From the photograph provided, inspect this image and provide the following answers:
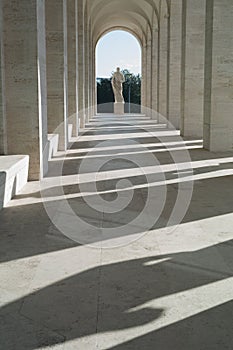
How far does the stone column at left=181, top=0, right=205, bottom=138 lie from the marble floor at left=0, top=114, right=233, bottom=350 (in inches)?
321

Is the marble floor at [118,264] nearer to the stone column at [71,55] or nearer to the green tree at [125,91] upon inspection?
the stone column at [71,55]

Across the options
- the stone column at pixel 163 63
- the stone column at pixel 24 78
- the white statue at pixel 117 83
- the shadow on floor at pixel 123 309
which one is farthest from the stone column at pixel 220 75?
the white statue at pixel 117 83

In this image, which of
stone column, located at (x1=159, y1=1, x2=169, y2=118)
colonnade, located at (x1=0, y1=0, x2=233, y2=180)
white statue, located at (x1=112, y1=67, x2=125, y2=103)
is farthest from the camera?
white statue, located at (x1=112, y1=67, x2=125, y2=103)

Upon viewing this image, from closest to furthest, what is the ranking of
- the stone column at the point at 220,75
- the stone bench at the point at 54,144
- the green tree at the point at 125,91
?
the stone bench at the point at 54,144, the stone column at the point at 220,75, the green tree at the point at 125,91

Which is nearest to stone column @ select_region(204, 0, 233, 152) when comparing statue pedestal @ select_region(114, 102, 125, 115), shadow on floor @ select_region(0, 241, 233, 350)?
shadow on floor @ select_region(0, 241, 233, 350)

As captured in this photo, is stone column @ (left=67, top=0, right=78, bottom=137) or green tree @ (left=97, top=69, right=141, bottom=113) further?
green tree @ (left=97, top=69, right=141, bottom=113)

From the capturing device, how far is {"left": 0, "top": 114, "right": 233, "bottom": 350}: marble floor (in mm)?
3070

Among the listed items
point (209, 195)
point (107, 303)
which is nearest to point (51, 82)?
point (209, 195)

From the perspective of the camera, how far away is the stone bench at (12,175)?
638 cm

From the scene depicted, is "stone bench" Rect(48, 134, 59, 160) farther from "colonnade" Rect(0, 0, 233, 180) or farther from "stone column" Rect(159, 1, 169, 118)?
"stone column" Rect(159, 1, 169, 118)

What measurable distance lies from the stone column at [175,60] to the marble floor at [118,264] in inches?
504

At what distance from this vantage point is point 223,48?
12492 mm

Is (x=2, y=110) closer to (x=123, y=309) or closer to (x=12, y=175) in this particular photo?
(x=12, y=175)

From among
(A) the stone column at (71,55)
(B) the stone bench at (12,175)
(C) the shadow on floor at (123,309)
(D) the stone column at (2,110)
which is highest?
(A) the stone column at (71,55)
